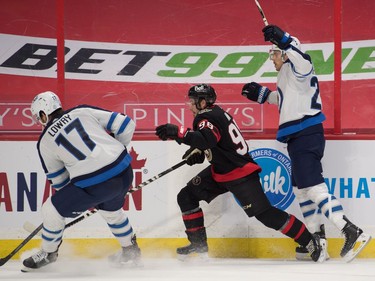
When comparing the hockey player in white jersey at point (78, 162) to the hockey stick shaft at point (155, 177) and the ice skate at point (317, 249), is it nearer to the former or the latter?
the hockey stick shaft at point (155, 177)

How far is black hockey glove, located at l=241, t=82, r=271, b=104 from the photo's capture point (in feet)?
18.0

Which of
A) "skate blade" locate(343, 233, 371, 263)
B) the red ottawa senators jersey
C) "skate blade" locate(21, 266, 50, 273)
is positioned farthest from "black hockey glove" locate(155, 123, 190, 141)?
"skate blade" locate(343, 233, 371, 263)

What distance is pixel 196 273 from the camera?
4.80 meters

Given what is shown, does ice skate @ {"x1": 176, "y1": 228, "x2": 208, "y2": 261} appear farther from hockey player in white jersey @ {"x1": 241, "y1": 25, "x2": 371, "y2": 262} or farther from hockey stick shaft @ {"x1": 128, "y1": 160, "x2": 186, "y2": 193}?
hockey player in white jersey @ {"x1": 241, "y1": 25, "x2": 371, "y2": 262}

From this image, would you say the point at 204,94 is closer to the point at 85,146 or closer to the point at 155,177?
the point at 155,177

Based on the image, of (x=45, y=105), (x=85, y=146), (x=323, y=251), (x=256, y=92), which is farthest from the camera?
(x=256, y=92)

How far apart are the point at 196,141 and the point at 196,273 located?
2.14 ft

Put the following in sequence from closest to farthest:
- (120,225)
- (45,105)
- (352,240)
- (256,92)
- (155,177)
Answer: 1. (45,105)
2. (120,225)
3. (352,240)
4. (155,177)
5. (256,92)

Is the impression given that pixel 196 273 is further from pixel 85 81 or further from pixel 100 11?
pixel 100 11

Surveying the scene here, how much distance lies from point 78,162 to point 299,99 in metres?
1.22

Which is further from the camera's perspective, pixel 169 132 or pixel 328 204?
pixel 328 204

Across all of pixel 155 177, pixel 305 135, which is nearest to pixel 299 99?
pixel 305 135

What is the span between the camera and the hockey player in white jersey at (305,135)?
16.9ft

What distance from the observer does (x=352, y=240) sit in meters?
5.10
